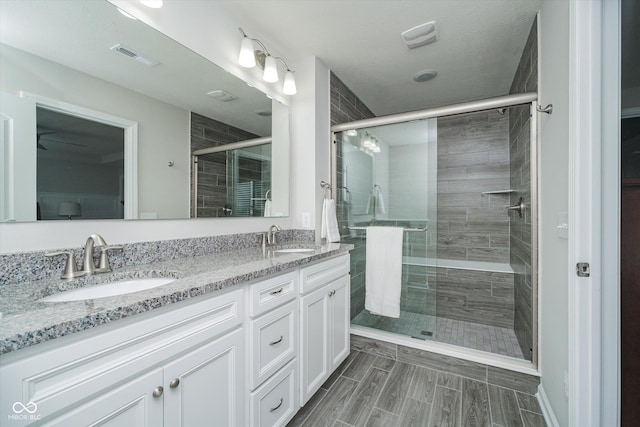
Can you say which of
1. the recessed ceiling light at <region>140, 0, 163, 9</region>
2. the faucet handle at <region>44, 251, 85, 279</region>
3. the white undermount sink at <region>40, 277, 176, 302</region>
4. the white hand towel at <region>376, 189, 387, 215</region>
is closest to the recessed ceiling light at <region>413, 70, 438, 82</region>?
the white hand towel at <region>376, 189, 387, 215</region>

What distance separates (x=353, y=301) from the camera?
90.4 inches

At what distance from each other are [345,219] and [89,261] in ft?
6.19

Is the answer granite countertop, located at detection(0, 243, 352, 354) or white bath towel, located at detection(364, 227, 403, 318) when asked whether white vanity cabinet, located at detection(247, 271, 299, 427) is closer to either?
granite countertop, located at detection(0, 243, 352, 354)

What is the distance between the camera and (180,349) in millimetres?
828

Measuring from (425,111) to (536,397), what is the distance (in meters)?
2.04

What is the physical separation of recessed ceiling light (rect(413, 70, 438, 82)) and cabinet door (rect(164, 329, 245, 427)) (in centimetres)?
255

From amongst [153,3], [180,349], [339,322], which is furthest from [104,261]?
[339,322]

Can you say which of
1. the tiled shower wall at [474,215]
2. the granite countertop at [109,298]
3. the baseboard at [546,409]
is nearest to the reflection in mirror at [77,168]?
the granite countertop at [109,298]

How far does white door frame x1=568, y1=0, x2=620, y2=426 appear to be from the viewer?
3.19 ft

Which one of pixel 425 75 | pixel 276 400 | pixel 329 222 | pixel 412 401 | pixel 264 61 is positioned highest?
pixel 425 75

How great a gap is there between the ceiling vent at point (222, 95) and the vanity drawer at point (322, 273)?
122 centimetres

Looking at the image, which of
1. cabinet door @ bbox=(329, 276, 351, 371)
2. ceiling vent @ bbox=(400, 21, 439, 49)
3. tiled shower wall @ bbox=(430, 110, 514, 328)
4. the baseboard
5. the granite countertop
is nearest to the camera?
the granite countertop

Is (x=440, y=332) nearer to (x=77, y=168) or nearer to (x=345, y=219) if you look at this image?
(x=345, y=219)

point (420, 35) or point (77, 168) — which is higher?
point (420, 35)
